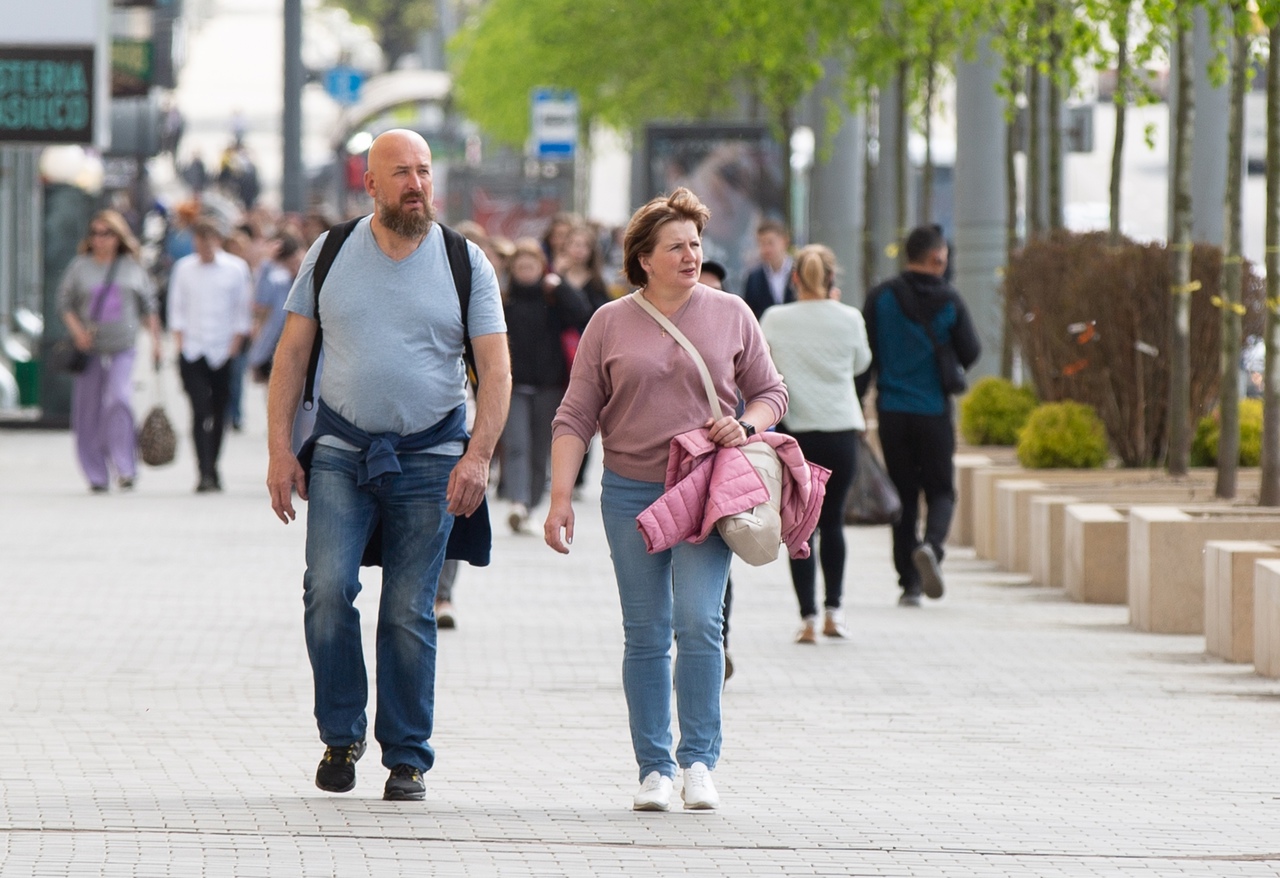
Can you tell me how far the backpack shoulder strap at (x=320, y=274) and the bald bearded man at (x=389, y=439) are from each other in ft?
0.07

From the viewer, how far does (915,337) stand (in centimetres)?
1229

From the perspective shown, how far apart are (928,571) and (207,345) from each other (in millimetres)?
7910

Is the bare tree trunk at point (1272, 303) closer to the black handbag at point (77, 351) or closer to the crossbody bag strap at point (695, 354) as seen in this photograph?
the crossbody bag strap at point (695, 354)

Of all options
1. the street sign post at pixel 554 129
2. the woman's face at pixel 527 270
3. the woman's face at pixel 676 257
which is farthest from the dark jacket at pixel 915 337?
the street sign post at pixel 554 129

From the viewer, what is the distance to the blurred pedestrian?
1577 cm

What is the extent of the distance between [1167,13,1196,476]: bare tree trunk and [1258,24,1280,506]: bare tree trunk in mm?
1672

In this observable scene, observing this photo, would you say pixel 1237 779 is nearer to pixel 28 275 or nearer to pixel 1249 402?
pixel 1249 402

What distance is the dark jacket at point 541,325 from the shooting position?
51.8 feet

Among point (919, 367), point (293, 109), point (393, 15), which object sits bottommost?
point (919, 367)

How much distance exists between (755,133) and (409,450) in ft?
61.4

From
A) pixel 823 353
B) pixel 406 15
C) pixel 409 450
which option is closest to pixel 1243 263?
pixel 823 353

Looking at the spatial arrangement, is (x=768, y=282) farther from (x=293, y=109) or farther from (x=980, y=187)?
(x=293, y=109)

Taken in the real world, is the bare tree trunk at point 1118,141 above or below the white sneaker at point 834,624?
above

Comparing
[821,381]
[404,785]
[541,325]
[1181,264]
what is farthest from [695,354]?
[541,325]
